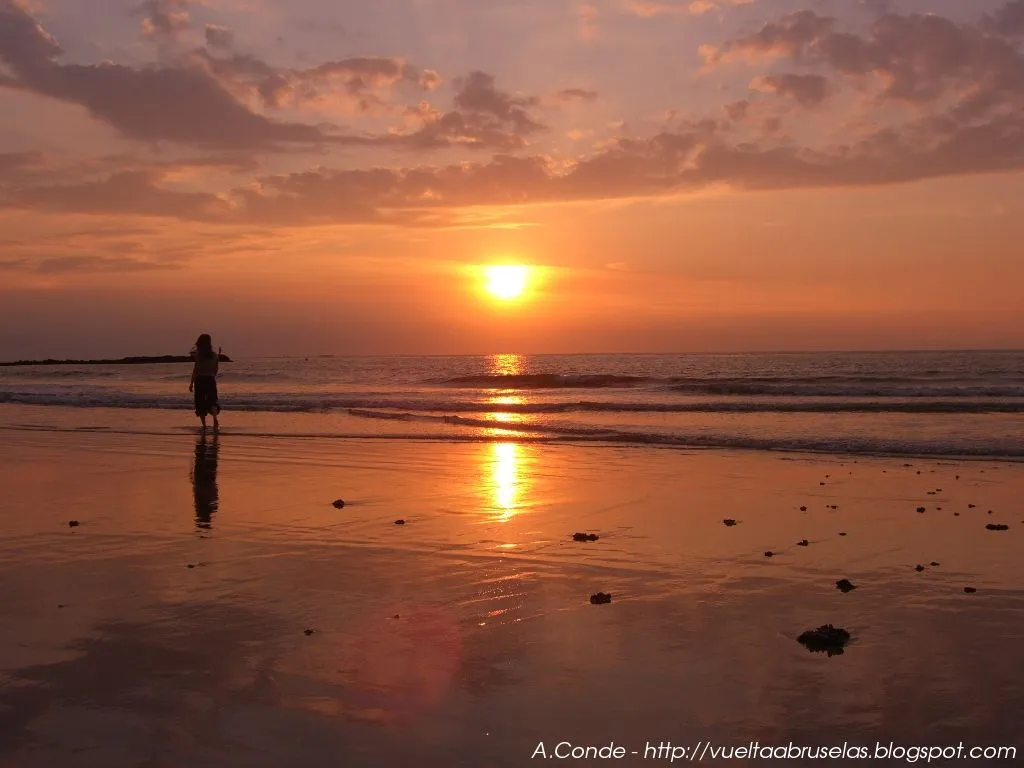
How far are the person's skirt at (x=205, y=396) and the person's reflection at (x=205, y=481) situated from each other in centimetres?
350

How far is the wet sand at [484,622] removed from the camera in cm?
452

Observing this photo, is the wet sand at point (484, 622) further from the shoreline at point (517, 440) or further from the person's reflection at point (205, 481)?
the shoreline at point (517, 440)

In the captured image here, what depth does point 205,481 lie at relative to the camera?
43.8 ft

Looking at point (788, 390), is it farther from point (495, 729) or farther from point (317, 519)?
point (495, 729)

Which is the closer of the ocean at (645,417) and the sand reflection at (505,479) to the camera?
the sand reflection at (505,479)

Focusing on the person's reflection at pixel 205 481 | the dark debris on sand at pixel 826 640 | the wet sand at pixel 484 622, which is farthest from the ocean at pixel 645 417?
the dark debris on sand at pixel 826 640

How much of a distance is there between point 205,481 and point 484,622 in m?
8.40

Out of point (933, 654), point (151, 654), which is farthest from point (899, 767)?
point (151, 654)

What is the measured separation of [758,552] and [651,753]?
4634 millimetres

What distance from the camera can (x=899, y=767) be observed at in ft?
13.8

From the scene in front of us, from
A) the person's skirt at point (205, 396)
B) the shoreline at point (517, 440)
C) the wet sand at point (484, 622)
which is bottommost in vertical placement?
the shoreline at point (517, 440)

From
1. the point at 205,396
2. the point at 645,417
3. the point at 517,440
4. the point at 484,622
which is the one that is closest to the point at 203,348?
the point at 205,396

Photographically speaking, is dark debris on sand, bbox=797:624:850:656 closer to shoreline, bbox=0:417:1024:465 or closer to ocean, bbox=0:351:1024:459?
shoreline, bbox=0:417:1024:465

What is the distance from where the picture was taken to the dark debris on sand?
569 centimetres
